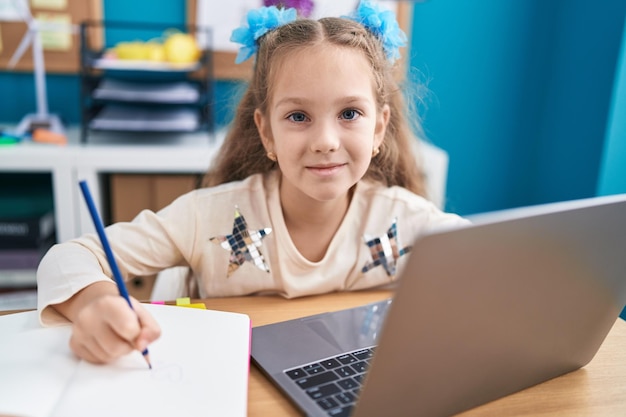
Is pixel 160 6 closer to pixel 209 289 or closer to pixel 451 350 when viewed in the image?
pixel 209 289

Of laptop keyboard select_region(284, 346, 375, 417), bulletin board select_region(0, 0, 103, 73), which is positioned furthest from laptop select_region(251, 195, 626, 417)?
bulletin board select_region(0, 0, 103, 73)

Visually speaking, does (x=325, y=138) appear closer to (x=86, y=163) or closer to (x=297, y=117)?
(x=297, y=117)

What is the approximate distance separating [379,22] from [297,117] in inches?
9.3

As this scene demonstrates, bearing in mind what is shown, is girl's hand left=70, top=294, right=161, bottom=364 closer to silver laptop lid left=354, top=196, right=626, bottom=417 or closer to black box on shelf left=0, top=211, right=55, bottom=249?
silver laptop lid left=354, top=196, right=626, bottom=417

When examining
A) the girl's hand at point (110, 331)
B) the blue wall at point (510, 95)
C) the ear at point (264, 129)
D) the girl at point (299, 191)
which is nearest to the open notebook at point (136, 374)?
the girl's hand at point (110, 331)

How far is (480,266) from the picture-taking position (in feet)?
1.44

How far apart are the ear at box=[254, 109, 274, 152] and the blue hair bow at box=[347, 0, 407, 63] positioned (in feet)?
0.73

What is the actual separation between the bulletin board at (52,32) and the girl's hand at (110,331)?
162cm

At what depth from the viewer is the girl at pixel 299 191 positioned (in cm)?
84

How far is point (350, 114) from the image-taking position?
86 cm

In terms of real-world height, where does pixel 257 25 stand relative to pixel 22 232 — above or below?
above

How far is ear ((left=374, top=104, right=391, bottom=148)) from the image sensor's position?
972 millimetres

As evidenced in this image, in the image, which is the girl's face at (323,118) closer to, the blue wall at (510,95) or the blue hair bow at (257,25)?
the blue hair bow at (257,25)

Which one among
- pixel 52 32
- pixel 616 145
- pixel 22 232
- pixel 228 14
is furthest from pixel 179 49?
pixel 616 145
